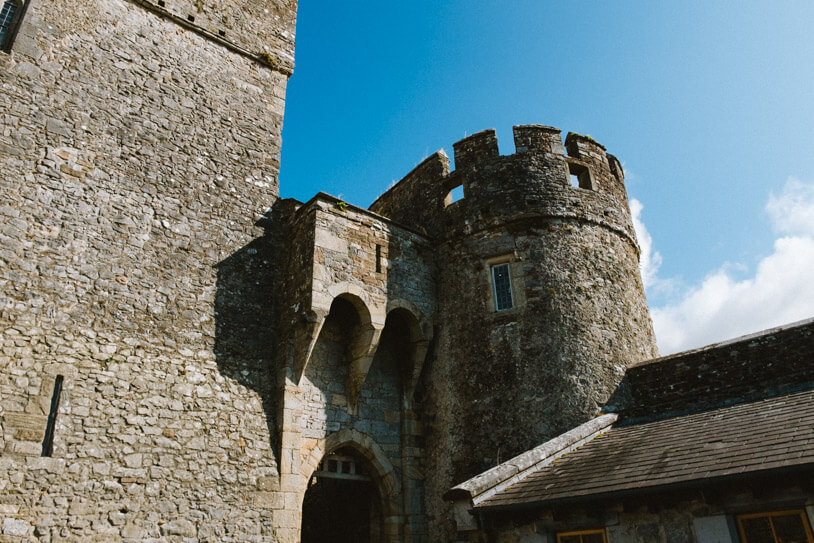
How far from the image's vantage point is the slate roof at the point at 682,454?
633 cm

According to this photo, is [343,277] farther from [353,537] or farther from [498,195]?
[353,537]

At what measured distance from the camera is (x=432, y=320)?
11.2 meters

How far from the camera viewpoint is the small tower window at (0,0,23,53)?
9.47 metres

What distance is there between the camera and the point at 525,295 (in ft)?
34.6

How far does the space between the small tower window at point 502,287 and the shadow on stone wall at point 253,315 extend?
12.9ft

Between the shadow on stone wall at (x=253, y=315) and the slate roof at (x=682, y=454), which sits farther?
the shadow on stone wall at (x=253, y=315)

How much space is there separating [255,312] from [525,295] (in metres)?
4.73

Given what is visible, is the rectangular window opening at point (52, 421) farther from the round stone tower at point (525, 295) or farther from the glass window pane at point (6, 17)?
the round stone tower at point (525, 295)

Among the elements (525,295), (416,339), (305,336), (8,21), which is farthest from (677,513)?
(8,21)

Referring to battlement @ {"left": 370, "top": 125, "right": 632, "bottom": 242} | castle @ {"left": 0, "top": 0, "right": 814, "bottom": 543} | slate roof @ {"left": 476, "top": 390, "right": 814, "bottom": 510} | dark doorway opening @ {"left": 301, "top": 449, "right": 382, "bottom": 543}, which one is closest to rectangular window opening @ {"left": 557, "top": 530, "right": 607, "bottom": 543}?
castle @ {"left": 0, "top": 0, "right": 814, "bottom": 543}

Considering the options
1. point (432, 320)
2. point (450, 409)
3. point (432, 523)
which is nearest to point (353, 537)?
point (432, 523)

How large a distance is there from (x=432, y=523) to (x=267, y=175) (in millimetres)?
6981

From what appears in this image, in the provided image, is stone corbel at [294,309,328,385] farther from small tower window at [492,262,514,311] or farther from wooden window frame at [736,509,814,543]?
wooden window frame at [736,509,814,543]

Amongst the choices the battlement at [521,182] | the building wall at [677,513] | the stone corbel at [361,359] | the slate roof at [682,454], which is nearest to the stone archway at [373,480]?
the stone corbel at [361,359]
